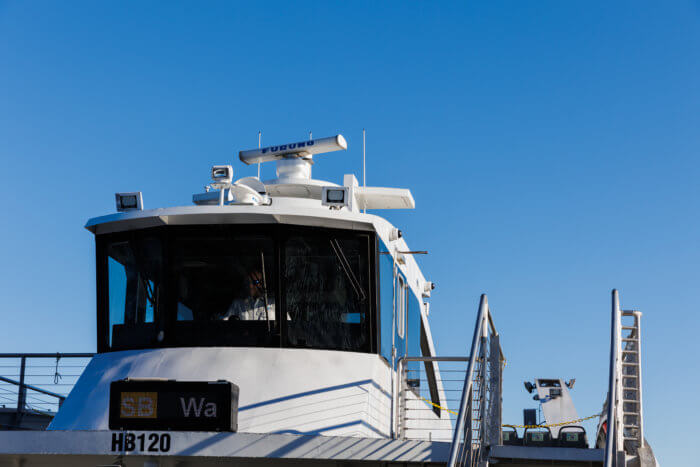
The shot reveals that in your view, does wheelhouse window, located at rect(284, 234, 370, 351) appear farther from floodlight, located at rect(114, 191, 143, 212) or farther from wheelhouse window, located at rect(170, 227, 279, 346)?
floodlight, located at rect(114, 191, 143, 212)

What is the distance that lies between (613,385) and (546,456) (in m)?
1.02

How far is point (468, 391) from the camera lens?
8.41m

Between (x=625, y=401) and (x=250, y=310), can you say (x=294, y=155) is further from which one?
(x=625, y=401)

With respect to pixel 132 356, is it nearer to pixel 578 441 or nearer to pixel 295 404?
pixel 295 404

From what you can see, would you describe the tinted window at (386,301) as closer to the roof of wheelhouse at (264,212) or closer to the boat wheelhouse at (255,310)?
the boat wheelhouse at (255,310)

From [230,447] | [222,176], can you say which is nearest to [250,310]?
[222,176]

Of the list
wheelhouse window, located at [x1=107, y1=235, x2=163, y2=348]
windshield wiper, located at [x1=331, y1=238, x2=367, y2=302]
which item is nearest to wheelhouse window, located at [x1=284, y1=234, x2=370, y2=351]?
windshield wiper, located at [x1=331, y1=238, x2=367, y2=302]

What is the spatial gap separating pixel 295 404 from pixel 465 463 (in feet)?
6.19

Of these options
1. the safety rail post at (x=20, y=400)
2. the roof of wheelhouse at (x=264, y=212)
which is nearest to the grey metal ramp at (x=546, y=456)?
the roof of wheelhouse at (x=264, y=212)

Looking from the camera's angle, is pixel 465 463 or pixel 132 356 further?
pixel 132 356

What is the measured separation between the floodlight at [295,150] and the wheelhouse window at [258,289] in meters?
3.15

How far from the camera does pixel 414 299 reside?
42.4 ft

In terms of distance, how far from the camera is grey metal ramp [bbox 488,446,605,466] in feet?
28.8

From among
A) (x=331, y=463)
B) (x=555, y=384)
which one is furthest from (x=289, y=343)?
(x=555, y=384)
